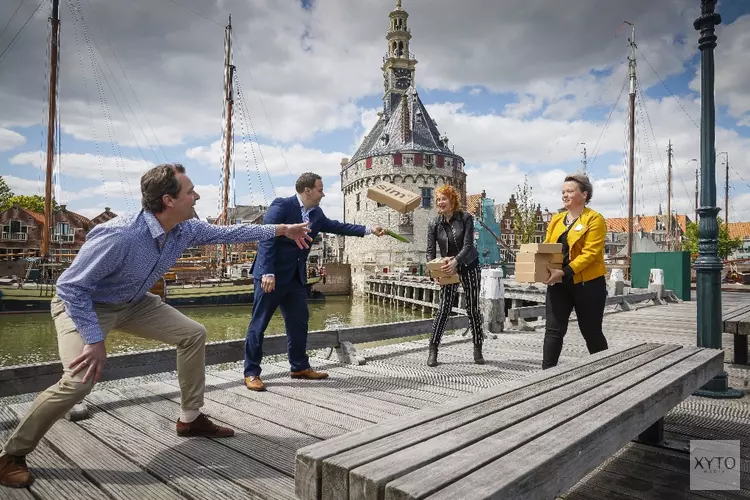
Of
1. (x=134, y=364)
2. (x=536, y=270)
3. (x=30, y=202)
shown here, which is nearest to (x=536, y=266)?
(x=536, y=270)

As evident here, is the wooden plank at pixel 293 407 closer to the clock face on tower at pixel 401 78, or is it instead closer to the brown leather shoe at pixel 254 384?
the brown leather shoe at pixel 254 384

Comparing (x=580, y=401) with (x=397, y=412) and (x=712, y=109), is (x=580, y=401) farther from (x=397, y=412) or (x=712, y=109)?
(x=712, y=109)

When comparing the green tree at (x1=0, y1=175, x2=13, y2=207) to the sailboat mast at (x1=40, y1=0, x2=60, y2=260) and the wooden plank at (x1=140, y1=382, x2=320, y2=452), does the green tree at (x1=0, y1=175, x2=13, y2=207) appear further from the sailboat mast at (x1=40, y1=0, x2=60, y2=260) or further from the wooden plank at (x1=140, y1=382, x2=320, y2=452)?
the wooden plank at (x1=140, y1=382, x2=320, y2=452)

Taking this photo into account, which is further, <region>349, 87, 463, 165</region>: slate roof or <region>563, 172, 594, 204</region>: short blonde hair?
<region>349, 87, 463, 165</region>: slate roof

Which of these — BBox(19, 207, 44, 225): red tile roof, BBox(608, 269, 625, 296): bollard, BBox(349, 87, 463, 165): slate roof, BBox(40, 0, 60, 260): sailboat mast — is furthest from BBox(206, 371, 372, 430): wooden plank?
BBox(19, 207, 44, 225): red tile roof

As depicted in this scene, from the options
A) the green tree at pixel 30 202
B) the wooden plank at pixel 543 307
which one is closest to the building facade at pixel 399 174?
the wooden plank at pixel 543 307

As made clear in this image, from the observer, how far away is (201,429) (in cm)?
281

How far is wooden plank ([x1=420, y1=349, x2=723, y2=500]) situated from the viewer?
1.20 metres

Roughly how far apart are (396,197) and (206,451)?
8.65 ft

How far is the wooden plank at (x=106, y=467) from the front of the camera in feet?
7.06

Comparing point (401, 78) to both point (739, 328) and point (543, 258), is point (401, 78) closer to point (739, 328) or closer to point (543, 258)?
point (739, 328)

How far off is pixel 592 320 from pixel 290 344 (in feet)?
8.02

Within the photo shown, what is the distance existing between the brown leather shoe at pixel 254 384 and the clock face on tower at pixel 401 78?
168 ft

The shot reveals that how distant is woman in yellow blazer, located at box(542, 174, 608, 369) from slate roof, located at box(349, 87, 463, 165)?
1702 inches
